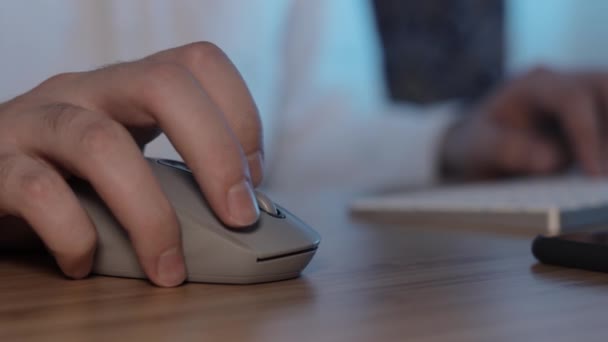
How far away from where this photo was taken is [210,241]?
341 mm

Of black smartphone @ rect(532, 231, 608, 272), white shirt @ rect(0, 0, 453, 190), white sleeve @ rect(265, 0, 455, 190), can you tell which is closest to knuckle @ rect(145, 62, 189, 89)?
black smartphone @ rect(532, 231, 608, 272)

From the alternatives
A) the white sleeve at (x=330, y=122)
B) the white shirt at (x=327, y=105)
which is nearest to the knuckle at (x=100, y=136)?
the white shirt at (x=327, y=105)

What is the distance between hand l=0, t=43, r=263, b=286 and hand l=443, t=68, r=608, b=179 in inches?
25.9

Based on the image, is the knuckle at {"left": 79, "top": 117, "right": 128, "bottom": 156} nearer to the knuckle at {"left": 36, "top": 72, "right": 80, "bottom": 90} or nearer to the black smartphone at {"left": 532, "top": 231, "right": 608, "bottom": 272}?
the knuckle at {"left": 36, "top": 72, "right": 80, "bottom": 90}

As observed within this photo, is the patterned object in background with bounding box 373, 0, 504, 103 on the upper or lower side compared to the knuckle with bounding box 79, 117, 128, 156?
lower

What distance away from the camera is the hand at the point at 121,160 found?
0.33m

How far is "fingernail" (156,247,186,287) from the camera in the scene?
0.34 meters

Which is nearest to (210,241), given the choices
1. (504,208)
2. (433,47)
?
(504,208)

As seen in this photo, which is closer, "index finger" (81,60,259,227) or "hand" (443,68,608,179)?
"index finger" (81,60,259,227)

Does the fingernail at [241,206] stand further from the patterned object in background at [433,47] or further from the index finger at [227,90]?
the patterned object in background at [433,47]

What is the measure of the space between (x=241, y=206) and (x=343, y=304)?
65 mm

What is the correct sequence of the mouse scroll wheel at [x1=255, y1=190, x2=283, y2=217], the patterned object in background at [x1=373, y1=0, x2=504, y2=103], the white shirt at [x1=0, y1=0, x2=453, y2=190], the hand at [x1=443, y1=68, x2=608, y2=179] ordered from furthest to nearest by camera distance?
the patterned object in background at [x1=373, y1=0, x2=504, y2=103], the white shirt at [x1=0, y1=0, x2=453, y2=190], the hand at [x1=443, y1=68, x2=608, y2=179], the mouse scroll wheel at [x1=255, y1=190, x2=283, y2=217]

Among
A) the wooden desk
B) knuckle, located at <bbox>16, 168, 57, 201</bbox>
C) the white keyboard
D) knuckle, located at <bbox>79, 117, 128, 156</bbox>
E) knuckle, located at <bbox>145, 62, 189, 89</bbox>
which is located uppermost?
knuckle, located at <bbox>145, 62, 189, 89</bbox>

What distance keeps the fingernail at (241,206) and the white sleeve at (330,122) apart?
3.07 feet
